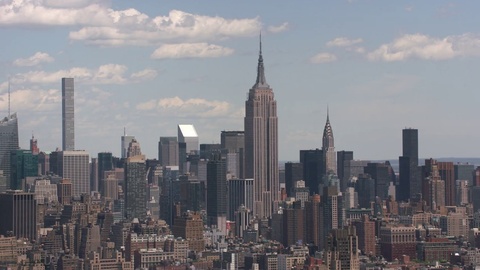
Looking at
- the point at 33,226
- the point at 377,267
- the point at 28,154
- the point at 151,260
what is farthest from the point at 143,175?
the point at 377,267

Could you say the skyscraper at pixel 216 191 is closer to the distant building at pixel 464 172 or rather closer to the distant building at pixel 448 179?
the distant building at pixel 448 179

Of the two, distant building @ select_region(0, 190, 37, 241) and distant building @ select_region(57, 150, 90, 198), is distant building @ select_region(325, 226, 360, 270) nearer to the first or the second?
distant building @ select_region(0, 190, 37, 241)

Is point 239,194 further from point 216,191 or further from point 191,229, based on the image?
point 191,229

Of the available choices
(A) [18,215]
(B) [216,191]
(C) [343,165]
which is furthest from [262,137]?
(A) [18,215]

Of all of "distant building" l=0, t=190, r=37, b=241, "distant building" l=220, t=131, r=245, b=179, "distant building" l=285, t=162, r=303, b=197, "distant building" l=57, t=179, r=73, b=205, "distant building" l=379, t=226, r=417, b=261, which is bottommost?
"distant building" l=379, t=226, r=417, b=261

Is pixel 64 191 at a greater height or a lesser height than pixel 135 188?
lesser

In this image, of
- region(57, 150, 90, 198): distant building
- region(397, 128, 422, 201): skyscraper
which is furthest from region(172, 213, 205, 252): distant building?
region(57, 150, 90, 198): distant building

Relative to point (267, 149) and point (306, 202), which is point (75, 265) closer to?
point (306, 202)
